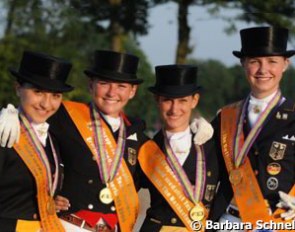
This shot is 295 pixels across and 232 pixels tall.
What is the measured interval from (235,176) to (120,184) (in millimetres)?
805

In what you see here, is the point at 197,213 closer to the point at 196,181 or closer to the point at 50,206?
the point at 196,181

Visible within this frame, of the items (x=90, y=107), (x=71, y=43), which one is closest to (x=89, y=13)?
(x=71, y=43)

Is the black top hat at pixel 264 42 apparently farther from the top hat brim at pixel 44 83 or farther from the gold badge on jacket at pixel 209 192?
the top hat brim at pixel 44 83

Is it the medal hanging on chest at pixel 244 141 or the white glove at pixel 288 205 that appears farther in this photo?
the medal hanging on chest at pixel 244 141

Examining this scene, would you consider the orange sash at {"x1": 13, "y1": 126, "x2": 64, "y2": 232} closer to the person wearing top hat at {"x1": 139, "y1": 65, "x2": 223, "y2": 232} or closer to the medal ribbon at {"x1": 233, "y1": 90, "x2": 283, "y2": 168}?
the person wearing top hat at {"x1": 139, "y1": 65, "x2": 223, "y2": 232}

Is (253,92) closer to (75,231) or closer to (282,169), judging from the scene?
(282,169)

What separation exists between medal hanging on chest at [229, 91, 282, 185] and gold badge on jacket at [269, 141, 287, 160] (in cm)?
15

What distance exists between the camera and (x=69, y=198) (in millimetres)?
4117

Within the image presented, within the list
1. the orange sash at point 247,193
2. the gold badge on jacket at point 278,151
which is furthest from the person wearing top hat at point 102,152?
the gold badge on jacket at point 278,151

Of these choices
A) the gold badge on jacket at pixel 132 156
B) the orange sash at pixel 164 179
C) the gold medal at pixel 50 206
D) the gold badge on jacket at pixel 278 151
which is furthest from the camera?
the gold badge on jacket at pixel 132 156

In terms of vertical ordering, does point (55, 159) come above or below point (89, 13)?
below

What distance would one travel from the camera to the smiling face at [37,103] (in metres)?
3.93

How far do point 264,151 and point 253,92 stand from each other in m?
0.43

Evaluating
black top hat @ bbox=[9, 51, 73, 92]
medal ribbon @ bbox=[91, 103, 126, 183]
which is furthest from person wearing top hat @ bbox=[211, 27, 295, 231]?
black top hat @ bbox=[9, 51, 73, 92]
